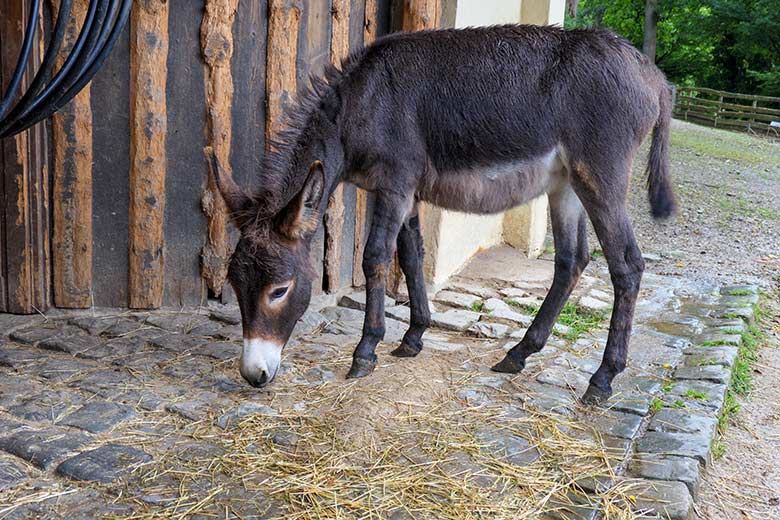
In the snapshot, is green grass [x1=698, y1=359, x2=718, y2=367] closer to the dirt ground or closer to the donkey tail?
the dirt ground

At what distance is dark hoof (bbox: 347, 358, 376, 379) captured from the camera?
14.0 feet

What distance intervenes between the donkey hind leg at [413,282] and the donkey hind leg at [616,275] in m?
1.04

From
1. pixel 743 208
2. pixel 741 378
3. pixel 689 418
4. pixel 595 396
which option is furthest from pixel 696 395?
pixel 743 208

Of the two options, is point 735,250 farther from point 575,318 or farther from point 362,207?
point 362,207

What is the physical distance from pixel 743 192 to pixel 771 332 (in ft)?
20.4

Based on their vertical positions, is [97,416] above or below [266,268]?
below

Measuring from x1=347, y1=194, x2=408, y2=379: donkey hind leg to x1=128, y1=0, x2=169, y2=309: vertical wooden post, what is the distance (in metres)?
1.56

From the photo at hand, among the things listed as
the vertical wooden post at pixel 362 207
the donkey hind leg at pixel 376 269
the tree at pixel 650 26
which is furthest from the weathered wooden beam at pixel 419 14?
the tree at pixel 650 26

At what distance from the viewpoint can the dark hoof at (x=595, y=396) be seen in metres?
4.06

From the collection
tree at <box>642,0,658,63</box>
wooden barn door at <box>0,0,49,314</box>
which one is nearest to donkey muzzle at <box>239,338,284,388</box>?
wooden barn door at <box>0,0,49,314</box>

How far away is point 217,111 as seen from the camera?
4.96 m

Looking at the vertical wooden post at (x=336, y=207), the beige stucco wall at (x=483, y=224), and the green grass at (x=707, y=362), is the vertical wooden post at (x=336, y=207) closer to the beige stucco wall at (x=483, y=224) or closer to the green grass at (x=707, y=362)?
the beige stucco wall at (x=483, y=224)

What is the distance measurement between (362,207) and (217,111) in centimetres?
138

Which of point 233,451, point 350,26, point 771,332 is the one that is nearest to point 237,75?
point 350,26
